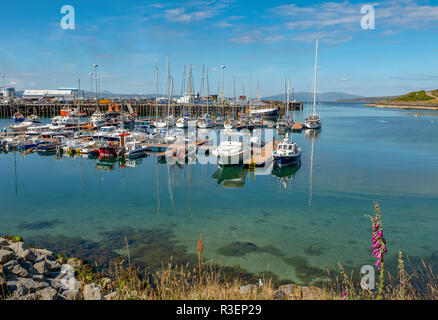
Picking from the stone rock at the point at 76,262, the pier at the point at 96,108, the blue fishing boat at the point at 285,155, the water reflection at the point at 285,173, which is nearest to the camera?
the stone rock at the point at 76,262

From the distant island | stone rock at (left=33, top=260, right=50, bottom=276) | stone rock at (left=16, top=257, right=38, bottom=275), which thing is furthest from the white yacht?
the distant island

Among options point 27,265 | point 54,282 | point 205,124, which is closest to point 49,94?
point 205,124

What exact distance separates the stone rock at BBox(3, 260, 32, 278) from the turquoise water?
4916mm

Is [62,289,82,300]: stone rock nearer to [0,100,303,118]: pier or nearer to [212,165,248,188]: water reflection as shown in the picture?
[212,165,248,188]: water reflection

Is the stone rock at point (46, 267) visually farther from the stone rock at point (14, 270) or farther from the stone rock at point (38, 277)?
the stone rock at point (14, 270)

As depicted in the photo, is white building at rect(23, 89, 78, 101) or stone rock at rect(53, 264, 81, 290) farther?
white building at rect(23, 89, 78, 101)

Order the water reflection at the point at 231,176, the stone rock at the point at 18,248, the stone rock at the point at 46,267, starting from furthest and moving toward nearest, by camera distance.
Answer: the water reflection at the point at 231,176, the stone rock at the point at 18,248, the stone rock at the point at 46,267

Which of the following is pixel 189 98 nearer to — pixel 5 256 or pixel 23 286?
pixel 5 256

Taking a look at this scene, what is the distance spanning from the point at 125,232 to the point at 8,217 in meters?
7.91

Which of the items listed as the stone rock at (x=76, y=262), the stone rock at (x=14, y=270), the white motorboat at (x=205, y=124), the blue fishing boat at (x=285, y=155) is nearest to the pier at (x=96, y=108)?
the white motorboat at (x=205, y=124)

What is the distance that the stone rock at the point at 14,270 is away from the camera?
9339mm

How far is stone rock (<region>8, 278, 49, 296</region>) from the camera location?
26.6ft
